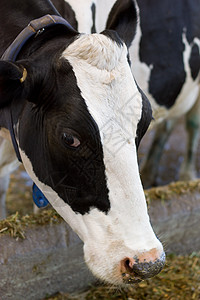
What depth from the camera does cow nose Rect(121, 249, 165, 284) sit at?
139cm

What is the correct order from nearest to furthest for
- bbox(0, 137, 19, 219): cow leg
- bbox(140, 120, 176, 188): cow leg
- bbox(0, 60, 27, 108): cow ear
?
bbox(0, 60, 27, 108): cow ear
bbox(0, 137, 19, 219): cow leg
bbox(140, 120, 176, 188): cow leg

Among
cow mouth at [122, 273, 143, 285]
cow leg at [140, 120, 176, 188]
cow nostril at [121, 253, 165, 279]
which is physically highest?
cow nostril at [121, 253, 165, 279]

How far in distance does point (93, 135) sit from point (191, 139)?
2.35 m

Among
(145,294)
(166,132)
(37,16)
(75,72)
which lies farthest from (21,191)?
(75,72)

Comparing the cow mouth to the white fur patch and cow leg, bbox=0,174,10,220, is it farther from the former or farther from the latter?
cow leg, bbox=0,174,10,220

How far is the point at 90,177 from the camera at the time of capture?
1427 mm

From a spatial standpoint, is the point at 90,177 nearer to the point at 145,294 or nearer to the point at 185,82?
the point at 145,294

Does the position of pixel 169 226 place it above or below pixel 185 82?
below

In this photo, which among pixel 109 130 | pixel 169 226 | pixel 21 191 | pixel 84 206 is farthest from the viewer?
pixel 21 191

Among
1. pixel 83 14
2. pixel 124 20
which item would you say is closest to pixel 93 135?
pixel 124 20

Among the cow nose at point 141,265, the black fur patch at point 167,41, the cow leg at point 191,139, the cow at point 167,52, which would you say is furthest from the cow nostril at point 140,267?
the cow leg at point 191,139

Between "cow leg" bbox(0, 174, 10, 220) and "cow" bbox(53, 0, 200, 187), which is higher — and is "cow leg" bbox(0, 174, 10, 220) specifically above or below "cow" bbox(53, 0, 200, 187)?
below

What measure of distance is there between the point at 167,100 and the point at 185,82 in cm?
16

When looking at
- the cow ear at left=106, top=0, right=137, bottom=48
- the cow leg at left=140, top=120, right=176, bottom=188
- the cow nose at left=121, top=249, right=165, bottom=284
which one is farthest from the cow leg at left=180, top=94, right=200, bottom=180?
the cow nose at left=121, top=249, right=165, bottom=284
